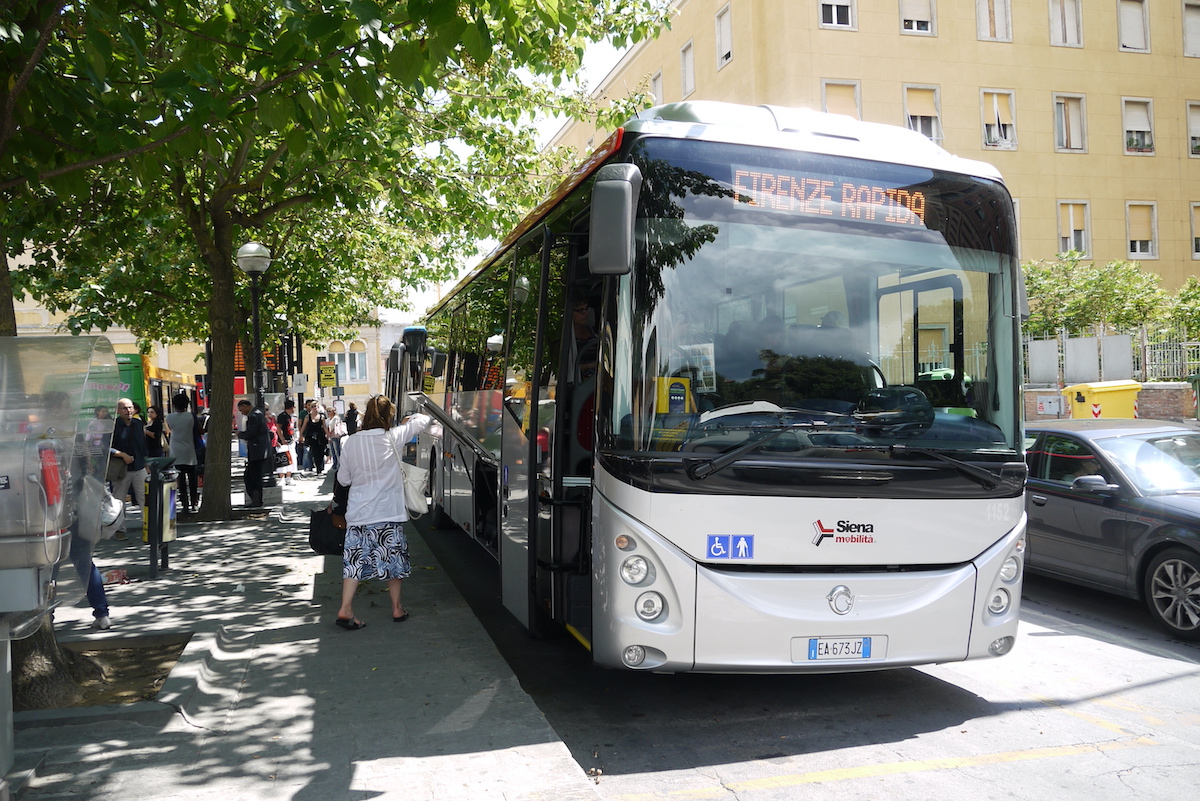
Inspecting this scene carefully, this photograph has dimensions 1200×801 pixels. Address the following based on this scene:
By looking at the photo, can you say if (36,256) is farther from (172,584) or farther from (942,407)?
(942,407)

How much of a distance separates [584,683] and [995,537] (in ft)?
8.87

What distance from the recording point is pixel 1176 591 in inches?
291

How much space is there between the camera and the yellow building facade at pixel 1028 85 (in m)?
28.3

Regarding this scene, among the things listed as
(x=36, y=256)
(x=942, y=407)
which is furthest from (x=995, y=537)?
(x=36, y=256)

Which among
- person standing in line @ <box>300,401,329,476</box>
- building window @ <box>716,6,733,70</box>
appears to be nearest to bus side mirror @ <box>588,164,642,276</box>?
person standing in line @ <box>300,401,329,476</box>

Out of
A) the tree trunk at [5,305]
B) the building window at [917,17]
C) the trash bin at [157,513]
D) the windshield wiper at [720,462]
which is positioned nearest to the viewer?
the windshield wiper at [720,462]

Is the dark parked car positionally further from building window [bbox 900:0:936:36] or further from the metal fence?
building window [bbox 900:0:936:36]

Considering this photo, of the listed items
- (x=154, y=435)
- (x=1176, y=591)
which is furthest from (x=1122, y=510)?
(x=154, y=435)

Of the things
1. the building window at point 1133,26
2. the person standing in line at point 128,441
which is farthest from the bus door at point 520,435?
the building window at point 1133,26

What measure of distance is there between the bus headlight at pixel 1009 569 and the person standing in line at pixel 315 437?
74.9 feet

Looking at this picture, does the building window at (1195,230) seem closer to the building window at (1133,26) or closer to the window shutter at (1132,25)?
the building window at (1133,26)

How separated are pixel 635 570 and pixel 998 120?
29.2 m

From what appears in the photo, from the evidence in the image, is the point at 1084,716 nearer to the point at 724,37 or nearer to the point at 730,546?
the point at 730,546

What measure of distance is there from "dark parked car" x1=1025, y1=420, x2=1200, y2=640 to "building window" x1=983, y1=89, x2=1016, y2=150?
23321mm
